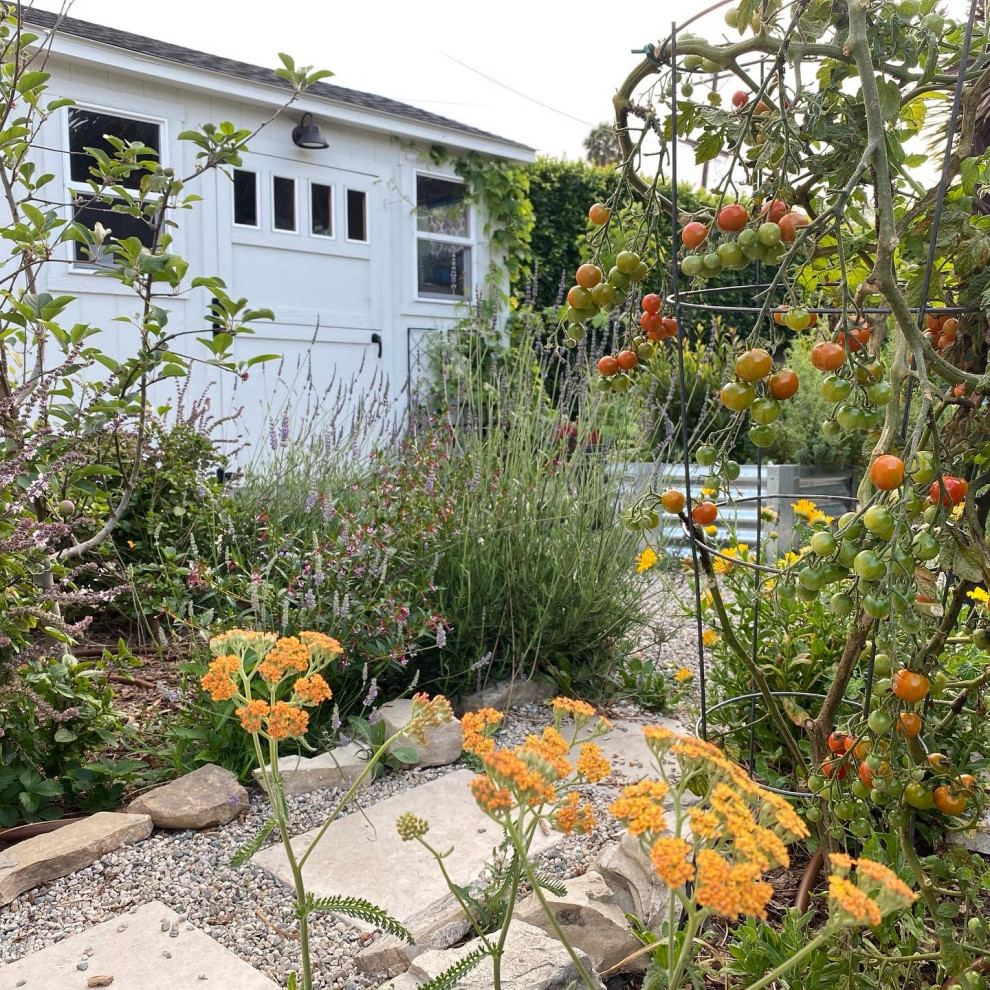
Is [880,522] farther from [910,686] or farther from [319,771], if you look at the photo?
[319,771]

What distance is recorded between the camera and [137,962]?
1.55 m

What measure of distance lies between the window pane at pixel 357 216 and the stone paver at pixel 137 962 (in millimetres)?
6786

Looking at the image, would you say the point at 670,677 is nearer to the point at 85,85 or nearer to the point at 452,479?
the point at 452,479

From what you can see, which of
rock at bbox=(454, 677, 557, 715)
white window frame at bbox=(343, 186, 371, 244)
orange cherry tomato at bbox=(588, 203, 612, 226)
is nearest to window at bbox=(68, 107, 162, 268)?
white window frame at bbox=(343, 186, 371, 244)

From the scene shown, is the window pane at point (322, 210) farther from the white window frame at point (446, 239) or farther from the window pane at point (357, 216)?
the white window frame at point (446, 239)

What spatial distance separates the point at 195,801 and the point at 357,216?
21.4ft

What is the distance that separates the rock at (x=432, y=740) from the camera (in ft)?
8.23

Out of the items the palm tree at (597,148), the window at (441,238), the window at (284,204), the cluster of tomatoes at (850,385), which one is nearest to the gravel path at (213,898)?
the cluster of tomatoes at (850,385)

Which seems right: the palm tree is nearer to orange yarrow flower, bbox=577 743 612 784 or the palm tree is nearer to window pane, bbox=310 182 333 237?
window pane, bbox=310 182 333 237

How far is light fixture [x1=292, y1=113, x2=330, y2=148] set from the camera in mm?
7020

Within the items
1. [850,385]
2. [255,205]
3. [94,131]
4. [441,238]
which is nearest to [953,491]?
[850,385]

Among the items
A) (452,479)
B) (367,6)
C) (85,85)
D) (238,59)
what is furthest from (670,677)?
(367,6)

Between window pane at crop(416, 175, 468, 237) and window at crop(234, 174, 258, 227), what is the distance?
166 centimetres

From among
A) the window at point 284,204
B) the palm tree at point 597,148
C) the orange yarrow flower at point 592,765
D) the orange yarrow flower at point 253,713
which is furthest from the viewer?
the palm tree at point 597,148
